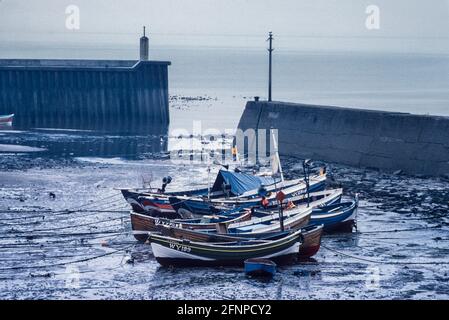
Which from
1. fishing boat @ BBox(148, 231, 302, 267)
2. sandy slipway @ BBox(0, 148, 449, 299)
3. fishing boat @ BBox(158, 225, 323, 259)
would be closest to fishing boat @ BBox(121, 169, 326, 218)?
sandy slipway @ BBox(0, 148, 449, 299)

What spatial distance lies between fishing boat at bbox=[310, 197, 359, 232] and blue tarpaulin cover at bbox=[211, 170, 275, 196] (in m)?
3.75

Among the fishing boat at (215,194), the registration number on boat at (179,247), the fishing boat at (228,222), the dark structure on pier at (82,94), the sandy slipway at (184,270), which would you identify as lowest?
the sandy slipway at (184,270)

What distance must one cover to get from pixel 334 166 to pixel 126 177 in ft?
35.0

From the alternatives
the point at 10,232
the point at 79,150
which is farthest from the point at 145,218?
the point at 79,150

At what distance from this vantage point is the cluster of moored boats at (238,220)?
2819 centimetres

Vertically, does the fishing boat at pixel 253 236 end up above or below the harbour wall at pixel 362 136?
below

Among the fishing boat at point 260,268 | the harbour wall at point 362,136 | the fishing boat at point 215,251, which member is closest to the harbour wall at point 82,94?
the harbour wall at point 362,136

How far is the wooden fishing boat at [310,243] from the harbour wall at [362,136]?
606 inches

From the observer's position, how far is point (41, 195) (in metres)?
40.2

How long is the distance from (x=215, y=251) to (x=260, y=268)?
170 centimetres

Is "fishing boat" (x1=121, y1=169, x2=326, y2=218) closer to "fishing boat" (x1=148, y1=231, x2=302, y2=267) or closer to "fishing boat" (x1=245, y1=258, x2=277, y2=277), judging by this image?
"fishing boat" (x1=148, y1=231, x2=302, y2=267)

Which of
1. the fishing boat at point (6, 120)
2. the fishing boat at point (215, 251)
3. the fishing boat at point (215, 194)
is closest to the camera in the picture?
the fishing boat at point (215, 251)

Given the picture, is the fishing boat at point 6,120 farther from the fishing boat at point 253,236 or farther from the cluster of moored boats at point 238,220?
the fishing boat at point 253,236

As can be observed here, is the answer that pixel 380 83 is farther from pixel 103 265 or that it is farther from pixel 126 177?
pixel 103 265
